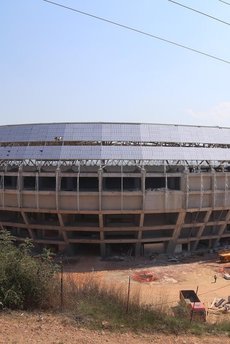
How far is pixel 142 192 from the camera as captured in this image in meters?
30.4

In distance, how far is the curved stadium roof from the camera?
33969mm

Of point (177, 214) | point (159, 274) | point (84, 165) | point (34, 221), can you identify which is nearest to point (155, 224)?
point (177, 214)

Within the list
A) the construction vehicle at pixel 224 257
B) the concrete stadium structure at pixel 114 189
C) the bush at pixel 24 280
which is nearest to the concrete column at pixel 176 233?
the concrete stadium structure at pixel 114 189

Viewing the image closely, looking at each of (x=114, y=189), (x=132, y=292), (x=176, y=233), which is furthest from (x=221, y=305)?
(x=114, y=189)

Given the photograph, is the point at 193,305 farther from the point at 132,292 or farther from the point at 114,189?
the point at 114,189

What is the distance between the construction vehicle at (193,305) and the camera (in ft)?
58.6

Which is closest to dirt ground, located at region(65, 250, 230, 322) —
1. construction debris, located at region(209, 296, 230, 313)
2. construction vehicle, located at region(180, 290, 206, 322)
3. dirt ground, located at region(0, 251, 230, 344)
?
dirt ground, located at region(0, 251, 230, 344)

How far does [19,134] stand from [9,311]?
1045 inches

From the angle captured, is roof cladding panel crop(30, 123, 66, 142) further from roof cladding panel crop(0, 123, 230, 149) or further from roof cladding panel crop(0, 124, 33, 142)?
roof cladding panel crop(0, 124, 33, 142)

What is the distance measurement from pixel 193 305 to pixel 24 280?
28.8 ft

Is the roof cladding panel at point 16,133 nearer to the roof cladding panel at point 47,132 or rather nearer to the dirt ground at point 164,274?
the roof cladding panel at point 47,132

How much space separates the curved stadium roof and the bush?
18981 millimetres

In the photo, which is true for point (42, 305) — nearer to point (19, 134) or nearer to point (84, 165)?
point (84, 165)

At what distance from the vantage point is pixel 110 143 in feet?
114
